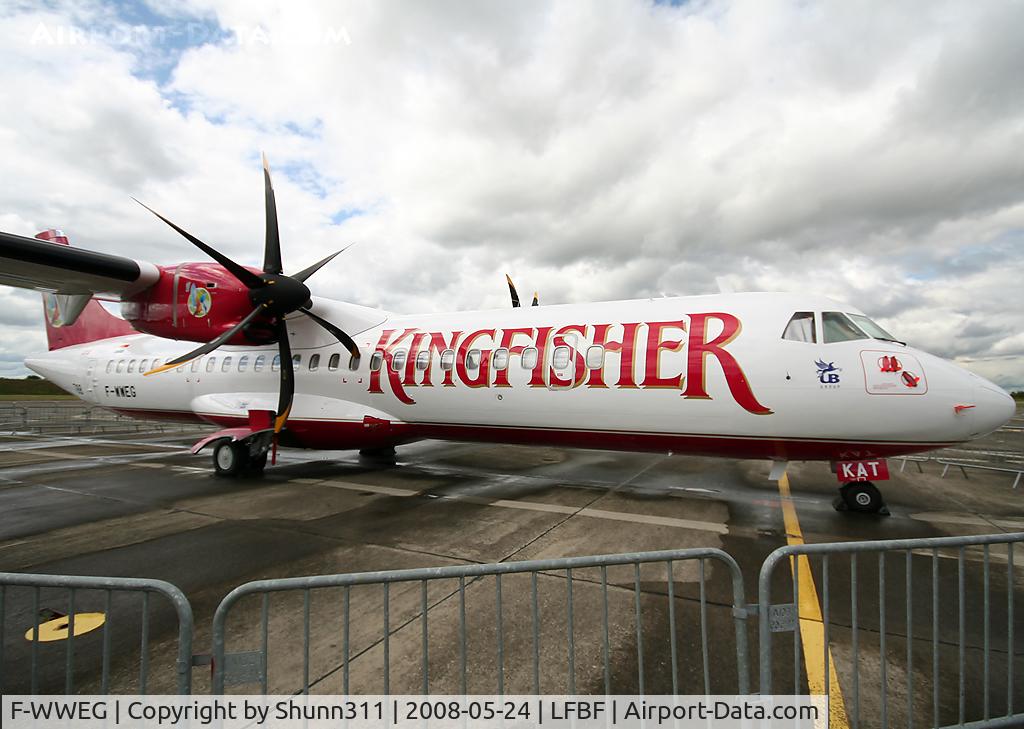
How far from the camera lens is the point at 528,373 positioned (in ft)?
30.5

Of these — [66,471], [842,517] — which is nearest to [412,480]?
[842,517]

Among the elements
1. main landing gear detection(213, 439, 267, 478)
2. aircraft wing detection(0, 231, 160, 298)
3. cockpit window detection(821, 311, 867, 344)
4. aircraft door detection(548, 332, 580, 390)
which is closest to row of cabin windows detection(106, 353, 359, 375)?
main landing gear detection(213, 439, 267, 478)

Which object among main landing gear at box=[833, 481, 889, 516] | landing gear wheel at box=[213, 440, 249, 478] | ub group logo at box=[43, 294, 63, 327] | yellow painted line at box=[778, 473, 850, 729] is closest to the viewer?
yellow painted line at box=[778, 473, 850, 729]

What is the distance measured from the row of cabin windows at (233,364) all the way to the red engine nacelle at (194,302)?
1.70 metres

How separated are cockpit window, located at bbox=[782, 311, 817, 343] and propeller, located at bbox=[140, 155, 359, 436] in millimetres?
8927

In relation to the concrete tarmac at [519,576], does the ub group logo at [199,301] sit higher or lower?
higher

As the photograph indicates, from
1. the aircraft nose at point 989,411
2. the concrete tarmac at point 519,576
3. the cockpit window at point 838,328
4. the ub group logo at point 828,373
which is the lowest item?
the concrete tarmac at point 519,576

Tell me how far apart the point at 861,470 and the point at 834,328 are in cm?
231

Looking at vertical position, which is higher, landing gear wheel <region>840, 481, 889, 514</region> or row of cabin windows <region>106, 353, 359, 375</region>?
row of cabin windows <region>106, 353, 359, 375</region>

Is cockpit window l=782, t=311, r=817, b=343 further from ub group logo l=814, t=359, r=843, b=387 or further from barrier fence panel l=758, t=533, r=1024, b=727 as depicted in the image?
barrier fence panel l=758, t=533, r=1024, b=727

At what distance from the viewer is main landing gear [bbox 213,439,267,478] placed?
11367 mm

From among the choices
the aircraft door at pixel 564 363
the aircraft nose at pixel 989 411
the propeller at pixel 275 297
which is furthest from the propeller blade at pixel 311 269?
the aircraft nose at pixel 989 411

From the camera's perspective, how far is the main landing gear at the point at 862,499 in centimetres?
770

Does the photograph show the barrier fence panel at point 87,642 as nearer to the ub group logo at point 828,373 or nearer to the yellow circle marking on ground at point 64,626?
the yellow circle marking on ground at point 64,626
